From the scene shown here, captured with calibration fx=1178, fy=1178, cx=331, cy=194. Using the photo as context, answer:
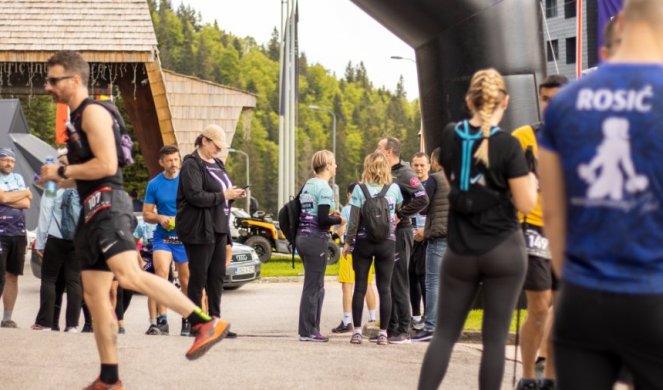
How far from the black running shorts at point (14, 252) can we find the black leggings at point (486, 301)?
6.76 meters

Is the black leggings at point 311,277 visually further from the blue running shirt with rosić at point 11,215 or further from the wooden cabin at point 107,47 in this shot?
the wooden cabin at point 107,47

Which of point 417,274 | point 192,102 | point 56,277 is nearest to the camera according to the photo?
point 56,277

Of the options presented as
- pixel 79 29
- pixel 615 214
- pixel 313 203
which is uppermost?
pixel 79 29

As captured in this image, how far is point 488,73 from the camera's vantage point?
582cm

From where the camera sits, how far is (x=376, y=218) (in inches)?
406

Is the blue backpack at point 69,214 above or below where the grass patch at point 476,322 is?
above

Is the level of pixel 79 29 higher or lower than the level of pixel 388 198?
higher

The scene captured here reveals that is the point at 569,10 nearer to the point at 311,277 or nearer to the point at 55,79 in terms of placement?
the point at 311,277

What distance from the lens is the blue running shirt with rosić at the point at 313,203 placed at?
10586 millimetres

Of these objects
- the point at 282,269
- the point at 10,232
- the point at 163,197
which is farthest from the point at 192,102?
the point at 163,197

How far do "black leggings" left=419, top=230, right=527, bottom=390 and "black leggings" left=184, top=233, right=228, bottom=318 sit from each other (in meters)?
4.77

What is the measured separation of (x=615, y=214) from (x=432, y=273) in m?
7.88

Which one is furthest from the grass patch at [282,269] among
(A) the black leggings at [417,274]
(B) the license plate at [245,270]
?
(A) the black leggings at [417,274]

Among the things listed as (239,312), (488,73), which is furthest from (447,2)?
(239,312)
